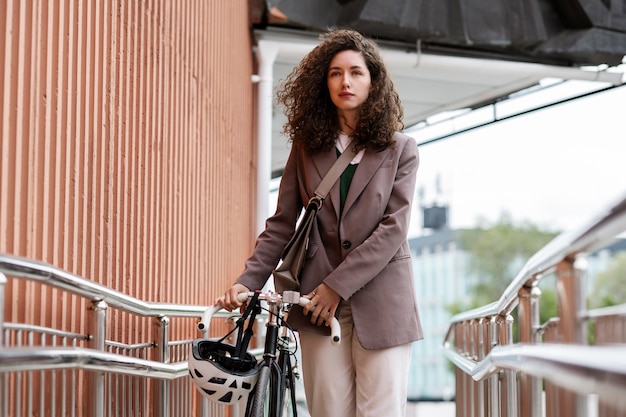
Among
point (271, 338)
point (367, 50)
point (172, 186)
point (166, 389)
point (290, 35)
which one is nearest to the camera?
point (271, 338)

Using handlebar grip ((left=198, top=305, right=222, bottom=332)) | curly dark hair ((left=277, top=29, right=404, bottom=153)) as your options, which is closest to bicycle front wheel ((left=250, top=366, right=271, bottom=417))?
handlebar grip ((left=198, top=305, right=222, bottom=332))

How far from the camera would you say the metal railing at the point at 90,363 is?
2.40 metres

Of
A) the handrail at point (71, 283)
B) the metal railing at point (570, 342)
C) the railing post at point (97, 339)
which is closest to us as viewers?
the metal railing at point (570, 342)

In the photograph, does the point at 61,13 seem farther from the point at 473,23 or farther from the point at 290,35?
the point at 473,23

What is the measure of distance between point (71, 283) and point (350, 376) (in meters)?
1.15

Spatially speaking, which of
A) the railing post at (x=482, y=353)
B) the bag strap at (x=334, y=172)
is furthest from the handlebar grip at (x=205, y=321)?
the railing post at (x=482, y=353)

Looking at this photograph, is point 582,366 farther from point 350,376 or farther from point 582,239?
point 350,376

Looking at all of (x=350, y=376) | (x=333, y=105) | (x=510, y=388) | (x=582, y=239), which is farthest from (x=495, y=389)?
(x=582, y=239)

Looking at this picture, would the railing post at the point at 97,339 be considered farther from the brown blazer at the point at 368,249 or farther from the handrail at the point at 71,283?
the brown blazer at the point at 368,249

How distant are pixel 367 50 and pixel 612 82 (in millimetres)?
8590

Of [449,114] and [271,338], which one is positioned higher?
[449,114]

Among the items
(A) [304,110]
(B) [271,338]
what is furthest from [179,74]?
(B) [271,338]

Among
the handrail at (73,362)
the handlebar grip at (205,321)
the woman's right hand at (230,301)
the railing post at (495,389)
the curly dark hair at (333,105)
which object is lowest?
the railing post at (495,389)

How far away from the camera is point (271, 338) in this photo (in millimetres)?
3215
